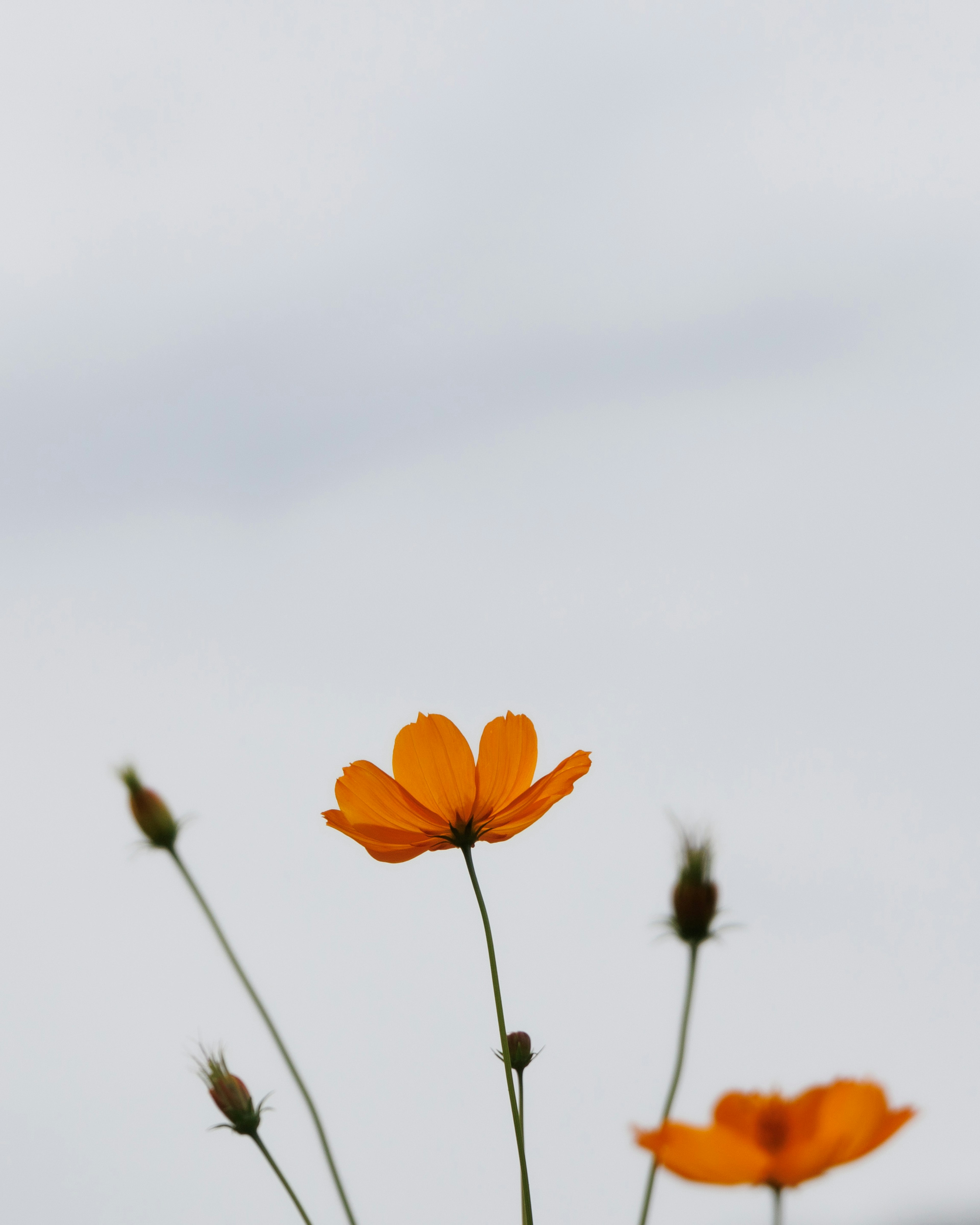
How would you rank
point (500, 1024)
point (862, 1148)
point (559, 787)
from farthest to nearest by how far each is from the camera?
1. point (559, 787)
2. point (500, 1024)
3. point (862, 1148)

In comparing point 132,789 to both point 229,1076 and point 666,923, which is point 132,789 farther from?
point 666,923

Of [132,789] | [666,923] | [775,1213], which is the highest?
[132,789]

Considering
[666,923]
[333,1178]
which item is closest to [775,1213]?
[666,923]

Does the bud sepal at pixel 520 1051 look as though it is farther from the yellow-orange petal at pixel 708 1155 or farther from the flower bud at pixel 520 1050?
the yellow-orange petal at pixel 708 1155

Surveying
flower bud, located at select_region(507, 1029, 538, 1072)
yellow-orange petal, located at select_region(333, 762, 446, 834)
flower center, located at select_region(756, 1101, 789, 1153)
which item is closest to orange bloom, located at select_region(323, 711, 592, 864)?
Answer: yellow-orange petal, located at select_region(333, 762, 446, 834)

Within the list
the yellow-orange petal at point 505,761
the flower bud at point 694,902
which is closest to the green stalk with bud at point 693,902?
the flower bud at point 694,902
